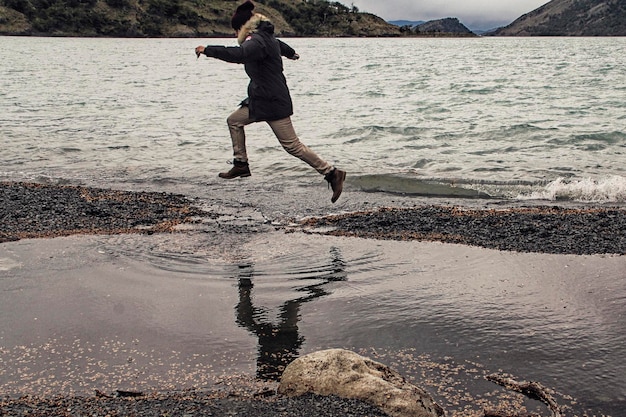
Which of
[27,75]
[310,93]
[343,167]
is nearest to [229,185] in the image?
[343,167]

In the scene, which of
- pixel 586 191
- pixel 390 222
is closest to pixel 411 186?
pixel 586 191

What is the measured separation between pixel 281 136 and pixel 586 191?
620cm

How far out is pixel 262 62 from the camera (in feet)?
26.5

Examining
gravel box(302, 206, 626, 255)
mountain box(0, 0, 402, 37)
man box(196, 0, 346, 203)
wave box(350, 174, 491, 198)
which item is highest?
mountain box(0, 0, 402, 37)

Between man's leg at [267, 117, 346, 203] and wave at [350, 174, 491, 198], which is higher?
man's leg at [267, 117, 346, 203]

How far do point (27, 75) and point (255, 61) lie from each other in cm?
4415

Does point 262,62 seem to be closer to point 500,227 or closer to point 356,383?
point 500,227

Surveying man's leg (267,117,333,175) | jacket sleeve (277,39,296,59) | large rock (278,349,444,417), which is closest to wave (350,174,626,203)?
man's leg (267,117,333,175)

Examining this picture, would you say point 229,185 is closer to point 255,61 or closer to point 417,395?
point 255,61

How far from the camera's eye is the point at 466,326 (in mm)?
5273

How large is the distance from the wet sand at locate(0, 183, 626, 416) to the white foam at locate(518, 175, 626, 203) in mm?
1788

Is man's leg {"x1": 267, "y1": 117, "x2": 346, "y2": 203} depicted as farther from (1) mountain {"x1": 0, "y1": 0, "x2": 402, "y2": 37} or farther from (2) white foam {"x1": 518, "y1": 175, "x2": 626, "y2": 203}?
(1) mountain {"x1": 0, "y1": 0, "x2": 402, "y2": 37}

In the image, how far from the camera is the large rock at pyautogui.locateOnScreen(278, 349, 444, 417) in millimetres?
3793

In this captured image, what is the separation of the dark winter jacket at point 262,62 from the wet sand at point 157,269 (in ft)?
5.30
